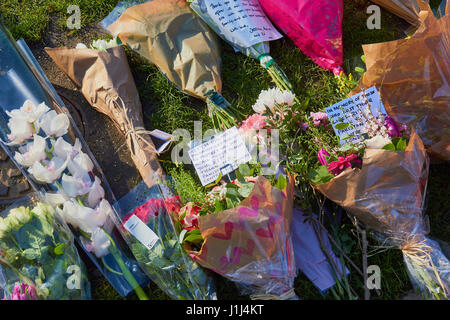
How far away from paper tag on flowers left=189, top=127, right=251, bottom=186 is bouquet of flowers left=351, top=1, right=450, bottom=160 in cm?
61

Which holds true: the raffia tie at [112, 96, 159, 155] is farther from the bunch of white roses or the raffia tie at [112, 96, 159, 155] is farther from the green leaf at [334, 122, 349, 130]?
the green leaf at [334, 122, 349, 130]

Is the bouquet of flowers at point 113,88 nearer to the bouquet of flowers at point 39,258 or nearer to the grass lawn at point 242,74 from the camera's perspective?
the grass lawn at point 242,74

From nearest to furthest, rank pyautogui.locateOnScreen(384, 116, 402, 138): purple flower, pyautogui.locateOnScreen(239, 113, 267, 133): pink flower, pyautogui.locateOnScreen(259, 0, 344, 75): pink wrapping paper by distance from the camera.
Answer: pyautogui.locateOnScreen(384, 116, 402, 138): purple flower < pyautogui.locateOnScreen(239, 113, 267, 133): pink flower < pyautogui.locateOnScreen(259, 0, 344, 75): pink wrapping paper

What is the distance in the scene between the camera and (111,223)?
6.00 ft

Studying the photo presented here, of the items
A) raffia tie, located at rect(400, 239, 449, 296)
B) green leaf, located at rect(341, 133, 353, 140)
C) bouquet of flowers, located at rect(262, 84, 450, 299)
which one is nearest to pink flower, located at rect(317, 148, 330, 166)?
bouquet of flowers, located at rect(262, 84, 450, 299)

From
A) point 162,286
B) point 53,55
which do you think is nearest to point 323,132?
point 162,286

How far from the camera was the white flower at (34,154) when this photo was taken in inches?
68.5

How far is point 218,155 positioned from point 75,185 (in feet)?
2.49

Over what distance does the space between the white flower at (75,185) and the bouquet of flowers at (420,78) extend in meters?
1.25

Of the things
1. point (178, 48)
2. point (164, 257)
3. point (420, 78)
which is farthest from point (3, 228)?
point (420, 78)

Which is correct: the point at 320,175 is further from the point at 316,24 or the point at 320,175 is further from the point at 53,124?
the point at 53,124

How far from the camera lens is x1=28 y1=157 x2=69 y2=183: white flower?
5.58 feet

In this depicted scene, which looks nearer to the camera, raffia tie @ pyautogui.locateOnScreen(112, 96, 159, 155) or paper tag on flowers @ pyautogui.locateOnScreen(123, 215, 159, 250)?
paper tag on flowers @ pyautogui.locateOnScreen(123, 215, 159, 250)

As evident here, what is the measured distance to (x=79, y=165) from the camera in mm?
1808
